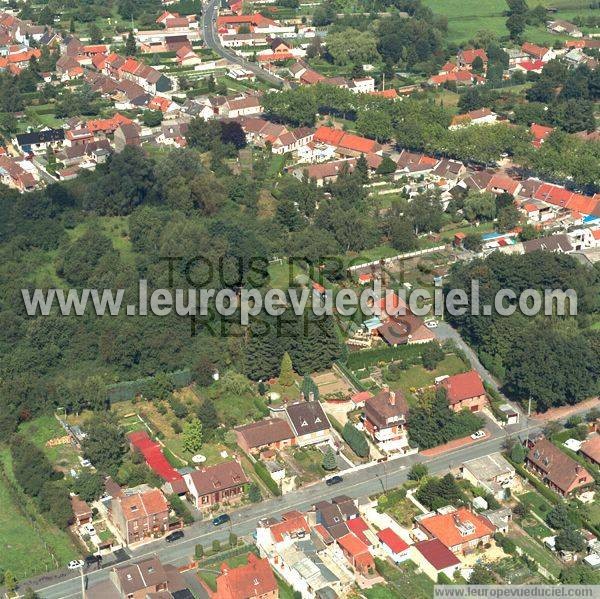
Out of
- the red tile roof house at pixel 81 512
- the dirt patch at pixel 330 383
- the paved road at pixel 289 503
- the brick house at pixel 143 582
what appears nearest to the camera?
the brick house at pixel 143 582

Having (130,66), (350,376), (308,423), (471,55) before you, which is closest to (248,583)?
(308,423)

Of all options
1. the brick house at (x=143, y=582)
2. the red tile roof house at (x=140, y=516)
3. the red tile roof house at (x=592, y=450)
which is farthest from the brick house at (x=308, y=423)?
the red tile roof house at (x=592, y=450)

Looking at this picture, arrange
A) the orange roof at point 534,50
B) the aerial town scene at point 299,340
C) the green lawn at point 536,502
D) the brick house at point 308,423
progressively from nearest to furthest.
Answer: the aerial town scene at point 299,340
the green lawn at point 536,502
the brick house at point 308,423
the orange roof at point 534,50

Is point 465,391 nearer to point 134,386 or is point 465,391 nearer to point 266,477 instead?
point 266,477

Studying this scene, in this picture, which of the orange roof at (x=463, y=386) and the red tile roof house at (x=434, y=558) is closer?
the red tile roof house at (x=434, y=558)

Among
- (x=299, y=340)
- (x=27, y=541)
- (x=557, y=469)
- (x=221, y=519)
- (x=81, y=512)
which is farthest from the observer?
(x=299, y=340)

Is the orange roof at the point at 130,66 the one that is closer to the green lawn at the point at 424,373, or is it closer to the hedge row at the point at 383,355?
the hedge row at the point at 383,355

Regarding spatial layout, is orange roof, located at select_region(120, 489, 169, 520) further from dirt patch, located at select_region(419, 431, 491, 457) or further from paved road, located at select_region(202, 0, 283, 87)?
paved road, located at select_region(202, 0, 283, 87)
